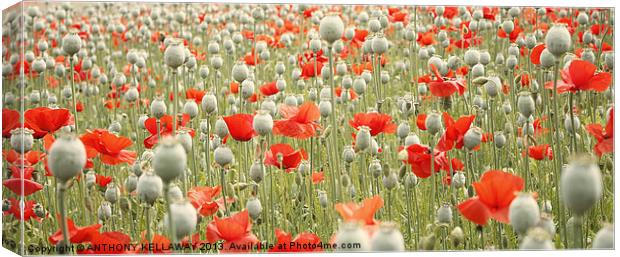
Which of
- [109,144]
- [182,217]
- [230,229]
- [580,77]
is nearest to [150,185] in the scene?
[182,217]

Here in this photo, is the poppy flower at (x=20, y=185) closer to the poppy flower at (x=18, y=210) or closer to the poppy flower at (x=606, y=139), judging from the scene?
the poppy flower at (x=18, y=210)

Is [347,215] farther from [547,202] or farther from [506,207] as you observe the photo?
[547,202]

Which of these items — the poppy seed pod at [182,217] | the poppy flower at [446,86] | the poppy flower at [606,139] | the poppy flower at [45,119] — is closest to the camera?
the poppy seed pod at [182,217]

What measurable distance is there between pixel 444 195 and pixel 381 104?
1.63ft

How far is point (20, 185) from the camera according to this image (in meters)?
2.88

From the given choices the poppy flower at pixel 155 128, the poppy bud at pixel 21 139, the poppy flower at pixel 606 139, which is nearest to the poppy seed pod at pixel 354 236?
the poppy flower at pixel 155 128

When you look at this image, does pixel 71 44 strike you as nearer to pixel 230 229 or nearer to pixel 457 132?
pixel 230 229

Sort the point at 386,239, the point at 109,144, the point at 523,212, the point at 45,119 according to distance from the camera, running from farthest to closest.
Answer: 1. the point at 45,119
2. the point at 109,144
3. the point at 523,212
4. the point at 386,239

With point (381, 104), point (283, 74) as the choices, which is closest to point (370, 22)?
point (381, 104)

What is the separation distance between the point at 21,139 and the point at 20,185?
160 millimetres

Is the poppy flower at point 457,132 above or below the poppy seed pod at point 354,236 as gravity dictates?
above

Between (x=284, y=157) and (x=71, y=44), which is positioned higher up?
(x=71, y=44)

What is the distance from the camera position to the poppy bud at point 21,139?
2834mm

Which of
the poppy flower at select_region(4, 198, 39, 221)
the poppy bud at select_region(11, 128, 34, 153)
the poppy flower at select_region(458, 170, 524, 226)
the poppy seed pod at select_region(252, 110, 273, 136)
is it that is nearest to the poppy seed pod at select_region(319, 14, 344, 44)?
the poppy seed pod at select_region(252, 110, 273, 136)
